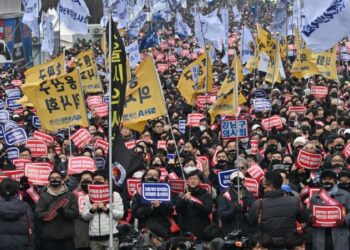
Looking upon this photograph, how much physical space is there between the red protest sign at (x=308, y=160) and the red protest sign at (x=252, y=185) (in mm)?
1180

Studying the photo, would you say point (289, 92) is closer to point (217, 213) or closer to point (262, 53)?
point (262, 53)

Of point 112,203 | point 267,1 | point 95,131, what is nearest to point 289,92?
point 95,131

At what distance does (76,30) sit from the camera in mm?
25875

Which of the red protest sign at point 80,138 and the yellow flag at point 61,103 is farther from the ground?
the yellow flag at point 61,103

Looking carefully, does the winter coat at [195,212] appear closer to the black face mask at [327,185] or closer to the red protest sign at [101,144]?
the black face mask at [327,185]

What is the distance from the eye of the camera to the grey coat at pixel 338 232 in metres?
10.5

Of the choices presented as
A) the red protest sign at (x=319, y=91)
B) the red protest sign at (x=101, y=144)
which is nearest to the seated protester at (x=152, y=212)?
the red protest sign at (x=101, y=144)

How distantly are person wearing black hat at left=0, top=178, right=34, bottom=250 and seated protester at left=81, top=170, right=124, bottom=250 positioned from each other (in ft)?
2.22

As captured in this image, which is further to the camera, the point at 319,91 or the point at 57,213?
the point at 319,91

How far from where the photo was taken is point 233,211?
442 inches

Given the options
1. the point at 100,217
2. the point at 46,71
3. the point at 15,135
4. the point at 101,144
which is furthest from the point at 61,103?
the point at 100,217

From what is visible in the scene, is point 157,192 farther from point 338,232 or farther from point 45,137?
point 45,137

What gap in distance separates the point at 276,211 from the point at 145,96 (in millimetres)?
4219

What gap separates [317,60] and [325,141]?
763 cm
